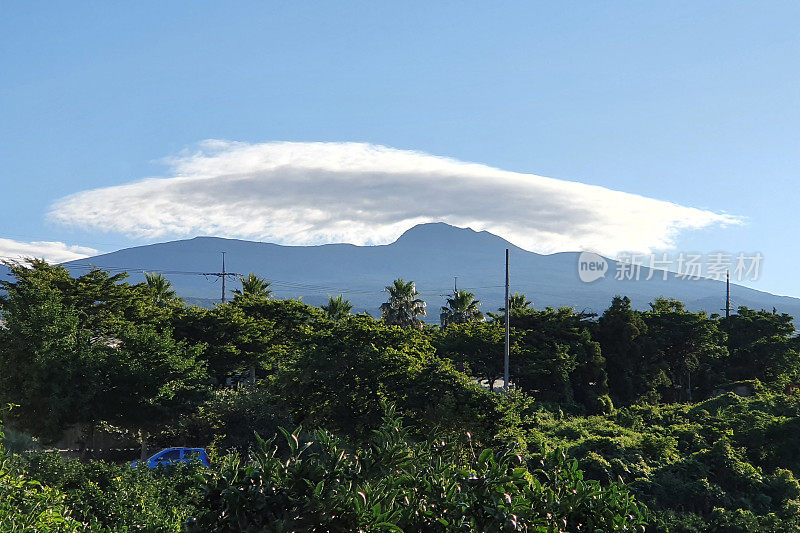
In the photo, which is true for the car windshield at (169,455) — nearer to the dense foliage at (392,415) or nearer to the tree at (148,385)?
the dense foliage at (392,415)

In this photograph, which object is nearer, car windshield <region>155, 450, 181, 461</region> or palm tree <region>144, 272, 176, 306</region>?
car windshield <region>155, 450, 181, 461</region>

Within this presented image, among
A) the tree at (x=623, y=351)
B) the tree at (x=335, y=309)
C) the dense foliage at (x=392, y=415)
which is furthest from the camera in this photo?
the tree at (x=335, y=309)

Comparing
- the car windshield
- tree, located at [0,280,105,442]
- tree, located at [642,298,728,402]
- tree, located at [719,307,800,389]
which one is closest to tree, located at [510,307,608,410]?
tree, located at [642,298,728,402]

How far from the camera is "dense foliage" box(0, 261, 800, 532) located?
484cm

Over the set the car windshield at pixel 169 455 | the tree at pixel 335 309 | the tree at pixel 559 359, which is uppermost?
the tree at pixel 335 309

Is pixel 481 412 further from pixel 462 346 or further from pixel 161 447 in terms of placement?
pixel 462 346

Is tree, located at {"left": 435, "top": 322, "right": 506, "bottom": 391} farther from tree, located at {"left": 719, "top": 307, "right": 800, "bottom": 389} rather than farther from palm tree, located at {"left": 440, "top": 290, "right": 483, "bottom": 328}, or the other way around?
tree, located at {"left": 719, "top": 307, "right": 800, "bottom": 389}

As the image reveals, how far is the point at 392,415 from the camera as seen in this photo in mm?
6297

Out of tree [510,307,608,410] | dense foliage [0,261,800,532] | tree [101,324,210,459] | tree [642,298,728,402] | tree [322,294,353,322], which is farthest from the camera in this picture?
tree [322,294,353,322]

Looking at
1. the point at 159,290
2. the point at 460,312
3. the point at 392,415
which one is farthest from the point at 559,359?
the point at 392,415

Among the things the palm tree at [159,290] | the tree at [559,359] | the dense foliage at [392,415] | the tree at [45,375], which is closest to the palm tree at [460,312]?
the dense foliage at [392,415]

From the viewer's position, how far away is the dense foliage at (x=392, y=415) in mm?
4840

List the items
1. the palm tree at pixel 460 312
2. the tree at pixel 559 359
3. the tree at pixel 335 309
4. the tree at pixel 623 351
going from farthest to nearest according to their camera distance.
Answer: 1. the palm tree at pixel 460 312
2. the tree at pixel 335 309
3. the tree at pixel 623 351
4. the tree at pixel 559 359

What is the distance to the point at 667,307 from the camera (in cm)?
5531
